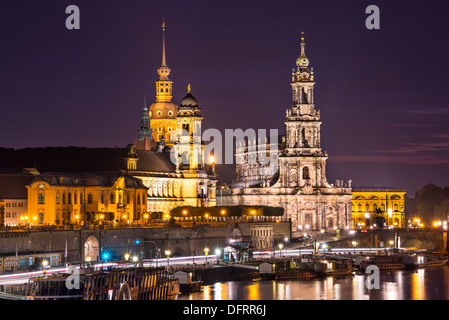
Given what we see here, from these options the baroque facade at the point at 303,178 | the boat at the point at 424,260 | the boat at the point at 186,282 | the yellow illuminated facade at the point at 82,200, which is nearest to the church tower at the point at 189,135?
the baroque facade at the point at 303,178

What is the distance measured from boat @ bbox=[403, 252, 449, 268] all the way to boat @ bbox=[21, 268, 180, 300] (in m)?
47.5

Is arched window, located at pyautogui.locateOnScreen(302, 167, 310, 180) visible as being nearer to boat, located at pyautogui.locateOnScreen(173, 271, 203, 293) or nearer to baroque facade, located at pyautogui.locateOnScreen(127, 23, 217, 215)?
baroque facade, located at pyautogui.locateOnScreen(127, 23, 217, 215)

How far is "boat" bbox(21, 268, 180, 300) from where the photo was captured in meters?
87.6

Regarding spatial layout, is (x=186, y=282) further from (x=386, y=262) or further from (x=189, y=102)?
(x=189, y=102)

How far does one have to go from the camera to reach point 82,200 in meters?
138

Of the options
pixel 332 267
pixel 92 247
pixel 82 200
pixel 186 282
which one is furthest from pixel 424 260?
pixel 186 282

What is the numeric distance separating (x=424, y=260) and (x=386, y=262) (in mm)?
7447

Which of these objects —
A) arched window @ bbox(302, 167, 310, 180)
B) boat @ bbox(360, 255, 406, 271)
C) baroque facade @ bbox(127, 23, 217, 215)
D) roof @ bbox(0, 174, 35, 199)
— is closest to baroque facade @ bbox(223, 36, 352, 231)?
arched window @ bbox(302, 167, 310, 180)

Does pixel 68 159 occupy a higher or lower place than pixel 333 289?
higher

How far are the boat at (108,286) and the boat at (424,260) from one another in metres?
47.5

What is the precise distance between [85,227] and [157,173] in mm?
38812
